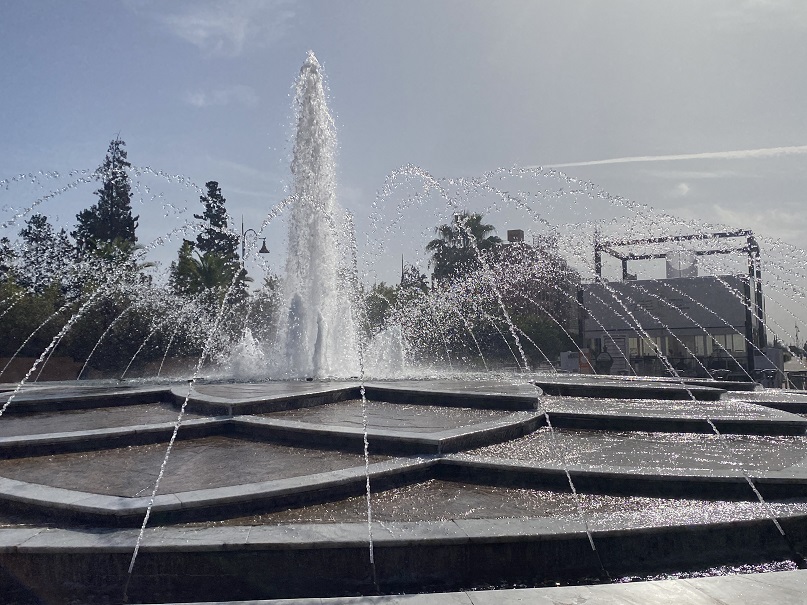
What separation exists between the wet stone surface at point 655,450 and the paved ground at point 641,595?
2.22m

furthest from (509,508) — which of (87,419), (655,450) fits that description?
(87,419)

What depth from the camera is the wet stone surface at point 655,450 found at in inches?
247

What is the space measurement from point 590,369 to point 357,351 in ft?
34.8

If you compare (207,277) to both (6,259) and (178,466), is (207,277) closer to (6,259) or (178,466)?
(6,259)

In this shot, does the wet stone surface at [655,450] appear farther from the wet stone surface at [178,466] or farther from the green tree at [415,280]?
the green tree at [415,280]

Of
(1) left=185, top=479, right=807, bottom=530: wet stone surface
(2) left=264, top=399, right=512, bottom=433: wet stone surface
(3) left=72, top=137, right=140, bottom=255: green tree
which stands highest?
(3) left=72, top=137, right=140, bottom=255: green tree

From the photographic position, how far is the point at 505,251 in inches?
1657

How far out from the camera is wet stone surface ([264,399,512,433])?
7582 millimetres

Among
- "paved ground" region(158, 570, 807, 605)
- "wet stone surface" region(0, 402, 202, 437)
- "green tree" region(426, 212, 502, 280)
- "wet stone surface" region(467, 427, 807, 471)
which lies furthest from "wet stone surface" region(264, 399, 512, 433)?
"green tree" region(426, 212, 502, 280)

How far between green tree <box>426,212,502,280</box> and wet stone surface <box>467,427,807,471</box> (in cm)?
3342

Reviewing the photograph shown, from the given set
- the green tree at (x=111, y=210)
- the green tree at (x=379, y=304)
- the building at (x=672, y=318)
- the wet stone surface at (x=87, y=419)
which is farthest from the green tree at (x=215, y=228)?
the wet stone surface at (x=87, y=419)

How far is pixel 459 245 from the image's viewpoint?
42938 mm

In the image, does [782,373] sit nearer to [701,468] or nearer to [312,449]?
[701,468]

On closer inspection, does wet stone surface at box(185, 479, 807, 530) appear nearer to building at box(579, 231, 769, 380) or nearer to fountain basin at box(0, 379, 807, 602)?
fountain basin at box(0, 379, 807, 602)
